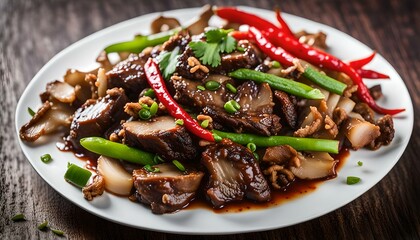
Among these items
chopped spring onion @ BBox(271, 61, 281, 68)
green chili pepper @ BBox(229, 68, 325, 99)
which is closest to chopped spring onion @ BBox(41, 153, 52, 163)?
green chili pepper @ BBox(229, 68, 325, 99)

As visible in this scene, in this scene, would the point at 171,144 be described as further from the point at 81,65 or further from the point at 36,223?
the point at 81,65

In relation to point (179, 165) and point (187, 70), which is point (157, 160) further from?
point (187, 70)

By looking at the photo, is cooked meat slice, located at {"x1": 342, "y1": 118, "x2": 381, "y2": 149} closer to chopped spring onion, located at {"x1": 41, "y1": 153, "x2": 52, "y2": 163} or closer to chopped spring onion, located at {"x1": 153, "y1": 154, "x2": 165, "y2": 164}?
chopped spring onion, located at {"x1": 153, "y1": 154, "x2": 165, "y2": 164}

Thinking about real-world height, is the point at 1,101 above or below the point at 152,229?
Answer: below

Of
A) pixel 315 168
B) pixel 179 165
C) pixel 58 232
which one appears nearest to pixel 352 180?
pixel 315 168

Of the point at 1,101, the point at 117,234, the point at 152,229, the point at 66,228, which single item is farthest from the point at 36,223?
the point at 1,101

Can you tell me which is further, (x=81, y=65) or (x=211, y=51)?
(x=81, y=65)
